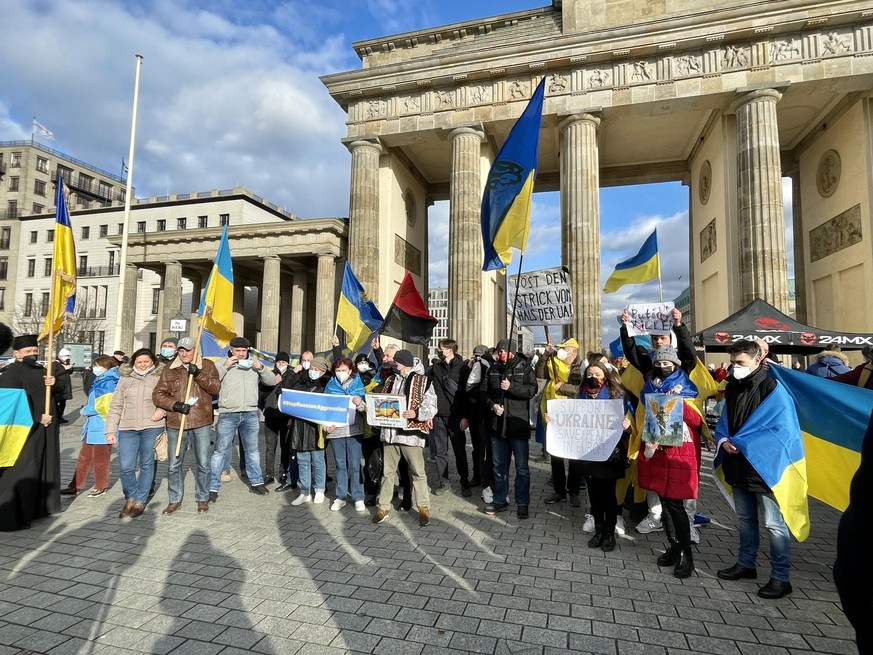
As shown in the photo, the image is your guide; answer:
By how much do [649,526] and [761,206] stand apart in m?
16.5

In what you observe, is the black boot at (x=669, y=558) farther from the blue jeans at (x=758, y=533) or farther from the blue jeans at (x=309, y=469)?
the blue jeans at (x=309, y=469)

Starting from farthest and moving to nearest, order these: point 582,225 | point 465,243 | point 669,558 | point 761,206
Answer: point 465,243
point 582,225
point 761,206
point 669,558

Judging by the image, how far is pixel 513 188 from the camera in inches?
284

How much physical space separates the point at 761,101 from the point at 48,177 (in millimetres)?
74034

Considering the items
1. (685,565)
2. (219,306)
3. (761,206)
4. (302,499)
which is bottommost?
(302,499)

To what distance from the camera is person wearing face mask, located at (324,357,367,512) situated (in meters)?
6.15

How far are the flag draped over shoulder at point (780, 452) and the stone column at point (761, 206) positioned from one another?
609 inches

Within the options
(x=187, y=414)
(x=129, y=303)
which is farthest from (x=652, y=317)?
(x=129, y=303)

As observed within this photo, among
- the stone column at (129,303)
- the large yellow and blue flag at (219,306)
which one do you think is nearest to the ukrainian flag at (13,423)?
the large yellow and blue flag at (219,306)

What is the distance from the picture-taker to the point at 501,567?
4336mm

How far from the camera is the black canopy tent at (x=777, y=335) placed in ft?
32.1

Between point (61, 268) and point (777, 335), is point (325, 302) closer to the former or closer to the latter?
point (61, 268)

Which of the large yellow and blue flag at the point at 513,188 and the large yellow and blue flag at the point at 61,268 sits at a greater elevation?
the large yellow and blue flag at the point at 513,188

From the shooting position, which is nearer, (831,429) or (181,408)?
(831,429)
